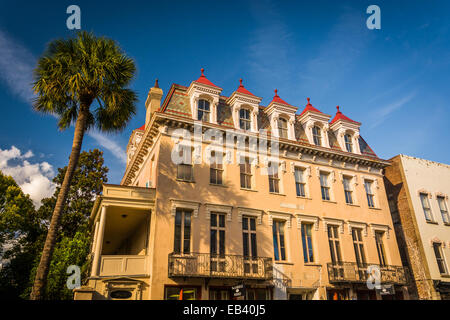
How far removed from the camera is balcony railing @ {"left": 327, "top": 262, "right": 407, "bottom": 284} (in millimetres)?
19434

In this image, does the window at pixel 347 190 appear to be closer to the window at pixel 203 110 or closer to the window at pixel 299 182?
the window at pixel 299 182

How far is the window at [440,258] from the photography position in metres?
23.3

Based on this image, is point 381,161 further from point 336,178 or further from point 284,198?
point 284,198

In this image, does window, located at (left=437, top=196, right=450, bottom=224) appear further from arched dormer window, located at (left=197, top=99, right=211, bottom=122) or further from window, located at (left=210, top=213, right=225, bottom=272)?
arched dormer window, located at (left=197, top=99, right=211, bottom=122)

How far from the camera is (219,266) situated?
16.7 meters

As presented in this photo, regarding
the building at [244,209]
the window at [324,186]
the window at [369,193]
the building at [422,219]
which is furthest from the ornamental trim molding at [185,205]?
the building at [422,219]

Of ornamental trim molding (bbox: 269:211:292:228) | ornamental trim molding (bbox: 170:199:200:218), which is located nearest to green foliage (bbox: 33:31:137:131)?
ornamental trim molding (bbox: 170:199:200:218)

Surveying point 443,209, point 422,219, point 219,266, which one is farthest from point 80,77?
point 443,209

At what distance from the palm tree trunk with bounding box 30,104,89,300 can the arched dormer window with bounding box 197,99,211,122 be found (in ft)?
22.3

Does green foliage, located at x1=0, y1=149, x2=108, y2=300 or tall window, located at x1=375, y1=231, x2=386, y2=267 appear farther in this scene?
green foliage, located at x1=0, y1=149, x2=108, y2=300

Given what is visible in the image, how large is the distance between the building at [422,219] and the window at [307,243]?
7687 millimetres

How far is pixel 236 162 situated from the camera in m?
20.1
